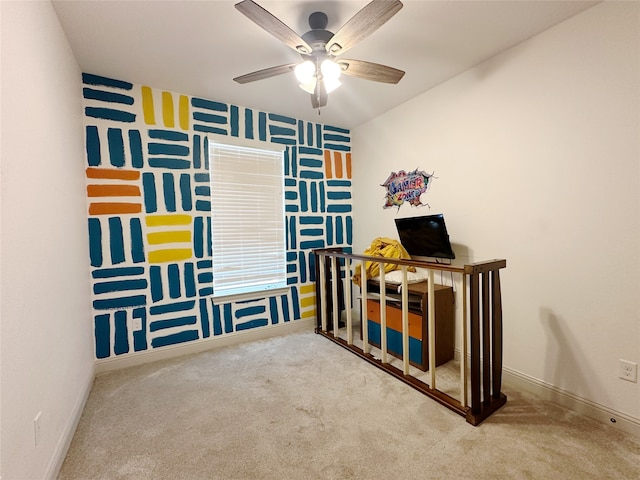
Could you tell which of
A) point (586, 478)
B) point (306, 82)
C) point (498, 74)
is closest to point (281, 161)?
point (306, 82)

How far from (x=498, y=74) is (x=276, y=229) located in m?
2.56

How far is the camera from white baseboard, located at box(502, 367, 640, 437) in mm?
1708

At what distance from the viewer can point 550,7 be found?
5.88 ft

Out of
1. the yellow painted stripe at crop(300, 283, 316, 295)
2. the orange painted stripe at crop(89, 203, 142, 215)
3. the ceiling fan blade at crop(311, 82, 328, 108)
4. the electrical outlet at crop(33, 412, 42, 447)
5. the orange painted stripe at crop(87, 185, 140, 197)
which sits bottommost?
the electrical outlet at crop(33, 412, 42, 447)

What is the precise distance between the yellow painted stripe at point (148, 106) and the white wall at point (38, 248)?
0.65 m

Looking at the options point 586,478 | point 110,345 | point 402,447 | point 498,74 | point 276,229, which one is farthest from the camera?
point 276,229

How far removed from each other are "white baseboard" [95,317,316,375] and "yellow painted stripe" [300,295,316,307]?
178 mm

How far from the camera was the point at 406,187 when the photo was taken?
3148 millimetres

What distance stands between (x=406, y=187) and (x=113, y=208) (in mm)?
2851

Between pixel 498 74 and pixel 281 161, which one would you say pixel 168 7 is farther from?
pixel 498 74

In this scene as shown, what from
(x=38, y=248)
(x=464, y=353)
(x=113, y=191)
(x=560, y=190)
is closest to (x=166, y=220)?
(x=113, y=191)

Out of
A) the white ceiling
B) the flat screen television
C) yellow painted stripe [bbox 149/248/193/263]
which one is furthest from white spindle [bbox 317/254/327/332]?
the white ceiling

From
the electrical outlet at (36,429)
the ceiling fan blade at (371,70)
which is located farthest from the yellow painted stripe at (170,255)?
the ceiling fan blade at (371,70)

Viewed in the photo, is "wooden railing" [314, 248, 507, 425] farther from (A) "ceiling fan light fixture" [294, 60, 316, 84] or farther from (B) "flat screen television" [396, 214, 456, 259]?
(A) "ceiling fan light fixture" [294, 60, 316, 84]
